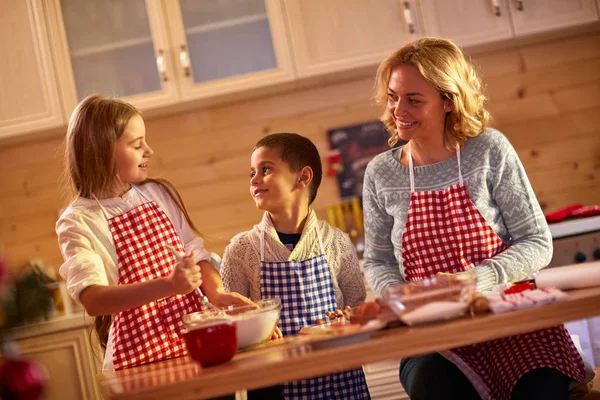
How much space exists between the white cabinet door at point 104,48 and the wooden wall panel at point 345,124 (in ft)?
1.02

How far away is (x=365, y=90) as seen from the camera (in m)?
3.37

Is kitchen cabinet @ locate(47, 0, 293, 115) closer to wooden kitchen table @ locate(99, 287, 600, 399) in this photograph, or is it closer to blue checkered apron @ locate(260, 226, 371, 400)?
blue checkered apron @ locate(260, 226, 371, 400)

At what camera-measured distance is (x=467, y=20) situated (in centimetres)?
304

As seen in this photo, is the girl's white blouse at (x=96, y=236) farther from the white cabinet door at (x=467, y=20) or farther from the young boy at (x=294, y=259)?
the white cabinet door at (x=467, y=20)

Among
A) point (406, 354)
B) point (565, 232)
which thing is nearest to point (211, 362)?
point (406, 354)

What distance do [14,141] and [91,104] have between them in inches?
64.3

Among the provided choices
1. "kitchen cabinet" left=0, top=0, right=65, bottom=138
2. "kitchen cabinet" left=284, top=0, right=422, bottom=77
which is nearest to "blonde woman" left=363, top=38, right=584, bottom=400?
"kitchen cabinet" left=284, top=0, right=422, bottom=77

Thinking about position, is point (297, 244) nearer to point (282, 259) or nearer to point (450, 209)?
point (282, 259)

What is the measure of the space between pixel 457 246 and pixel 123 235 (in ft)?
2.52

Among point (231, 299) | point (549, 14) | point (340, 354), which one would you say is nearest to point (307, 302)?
point (231, 299)

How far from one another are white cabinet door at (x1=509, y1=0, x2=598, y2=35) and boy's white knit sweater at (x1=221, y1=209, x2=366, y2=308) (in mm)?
1589

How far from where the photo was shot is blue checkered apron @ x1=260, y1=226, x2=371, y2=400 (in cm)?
179

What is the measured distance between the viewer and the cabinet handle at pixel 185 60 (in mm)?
3027

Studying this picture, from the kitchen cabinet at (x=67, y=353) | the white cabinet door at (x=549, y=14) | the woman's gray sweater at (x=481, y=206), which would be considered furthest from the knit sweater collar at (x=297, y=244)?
the white cabinet door at (x=549, y=14)
